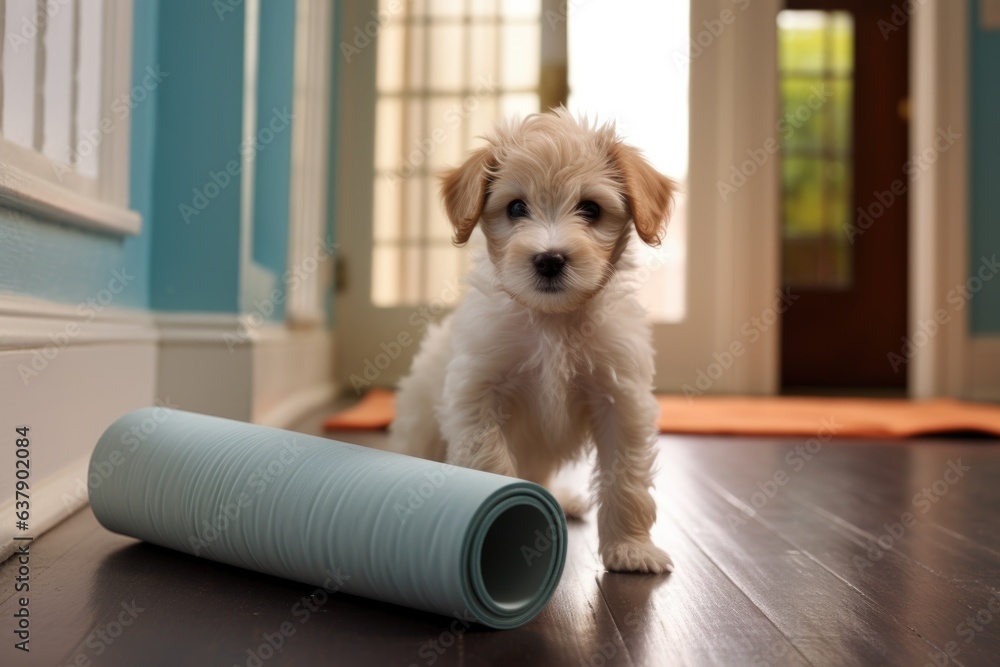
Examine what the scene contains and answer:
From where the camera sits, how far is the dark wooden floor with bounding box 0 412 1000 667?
4.12ft

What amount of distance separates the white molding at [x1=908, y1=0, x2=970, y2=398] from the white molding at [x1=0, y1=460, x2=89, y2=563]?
544cm

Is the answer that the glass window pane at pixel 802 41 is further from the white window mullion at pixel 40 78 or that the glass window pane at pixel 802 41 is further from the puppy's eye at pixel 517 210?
the white window mullion at pixel 40 78

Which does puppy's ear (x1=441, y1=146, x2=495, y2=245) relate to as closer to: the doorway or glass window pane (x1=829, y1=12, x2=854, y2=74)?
the doorway

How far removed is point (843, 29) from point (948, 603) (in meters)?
6.52

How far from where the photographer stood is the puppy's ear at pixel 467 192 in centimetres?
178

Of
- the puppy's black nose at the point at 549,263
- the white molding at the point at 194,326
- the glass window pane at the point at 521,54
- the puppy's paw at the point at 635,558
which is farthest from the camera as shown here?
the glass window pane at the point at 521,54

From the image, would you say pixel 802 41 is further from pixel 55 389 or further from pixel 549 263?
pixel 55 389

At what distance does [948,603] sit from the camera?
1539 millimetres

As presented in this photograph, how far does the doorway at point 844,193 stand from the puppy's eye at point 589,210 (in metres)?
5.79

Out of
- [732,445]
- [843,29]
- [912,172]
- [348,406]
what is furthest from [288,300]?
[843,29]

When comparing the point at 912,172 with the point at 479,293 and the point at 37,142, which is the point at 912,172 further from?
the point at 37,142

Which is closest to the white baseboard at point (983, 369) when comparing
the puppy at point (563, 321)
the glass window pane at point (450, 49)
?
the glass window pane at point (450, 49)

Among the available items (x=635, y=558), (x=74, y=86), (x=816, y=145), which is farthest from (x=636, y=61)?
(x=635, y=558)

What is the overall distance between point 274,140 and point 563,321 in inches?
97.7
